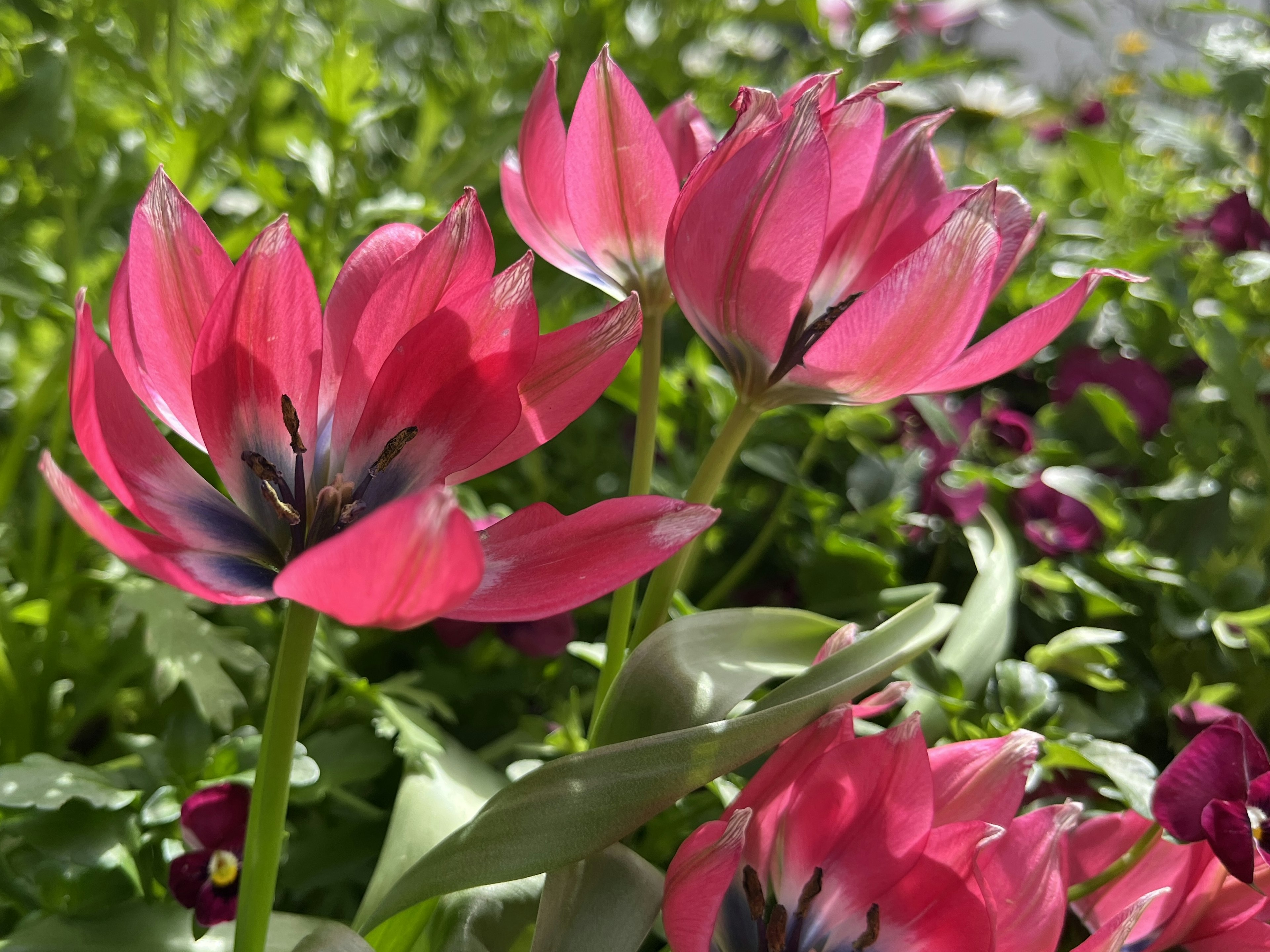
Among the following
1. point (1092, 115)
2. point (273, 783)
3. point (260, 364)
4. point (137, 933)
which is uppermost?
point (260, 364)

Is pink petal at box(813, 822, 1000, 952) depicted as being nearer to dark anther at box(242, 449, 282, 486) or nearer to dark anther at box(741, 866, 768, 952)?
dark anther at box(741, 866, 768, 952)

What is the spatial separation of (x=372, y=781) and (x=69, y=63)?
1.68ft

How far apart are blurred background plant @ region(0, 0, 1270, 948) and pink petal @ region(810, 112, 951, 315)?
7.7 inches

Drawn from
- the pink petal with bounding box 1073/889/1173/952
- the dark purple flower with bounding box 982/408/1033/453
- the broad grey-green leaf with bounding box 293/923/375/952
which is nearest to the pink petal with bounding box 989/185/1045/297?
the pink petal with bounding box 1073/889/1173/952

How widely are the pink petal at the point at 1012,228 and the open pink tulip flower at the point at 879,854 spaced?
172 mm

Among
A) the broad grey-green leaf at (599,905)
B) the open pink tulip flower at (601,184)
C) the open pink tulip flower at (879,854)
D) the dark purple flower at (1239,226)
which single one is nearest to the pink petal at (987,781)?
the open pink tulip flower at (879,854)

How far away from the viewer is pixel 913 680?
488 millimetres

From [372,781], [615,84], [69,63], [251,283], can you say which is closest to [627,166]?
[615,84]

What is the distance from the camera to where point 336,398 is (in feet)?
1.13

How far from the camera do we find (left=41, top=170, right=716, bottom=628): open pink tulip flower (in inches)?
11.5

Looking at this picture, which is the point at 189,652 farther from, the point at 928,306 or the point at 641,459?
the point at 928,306

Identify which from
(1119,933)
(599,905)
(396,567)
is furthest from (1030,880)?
(396,567)

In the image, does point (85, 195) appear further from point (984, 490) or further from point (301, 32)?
point (984, 490)

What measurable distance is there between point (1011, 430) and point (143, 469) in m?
0.65
